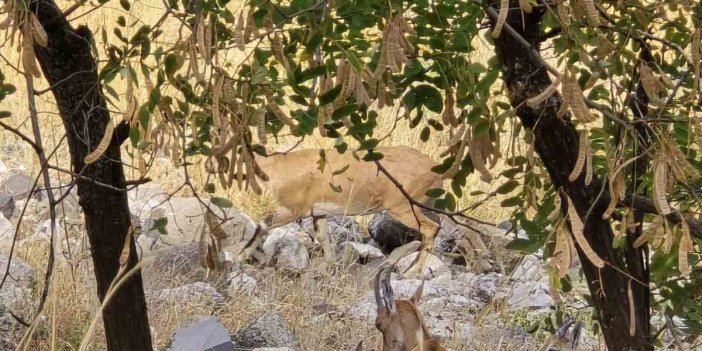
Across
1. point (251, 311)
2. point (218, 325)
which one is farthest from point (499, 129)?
point (251, 311)

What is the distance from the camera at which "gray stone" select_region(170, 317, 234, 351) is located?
12.2 feet

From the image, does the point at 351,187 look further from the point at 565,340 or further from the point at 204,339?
the point at 565,340

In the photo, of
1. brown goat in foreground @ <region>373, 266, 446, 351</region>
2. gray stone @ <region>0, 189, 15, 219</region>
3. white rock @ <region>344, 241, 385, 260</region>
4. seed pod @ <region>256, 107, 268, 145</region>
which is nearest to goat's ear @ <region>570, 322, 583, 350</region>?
brown goat in foreground @ <region>373, 266, 446, 351</region>

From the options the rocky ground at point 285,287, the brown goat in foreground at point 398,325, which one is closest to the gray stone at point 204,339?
the rocky ground at point 285,287

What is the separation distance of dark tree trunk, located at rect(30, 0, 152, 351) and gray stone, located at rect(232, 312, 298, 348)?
140 cm

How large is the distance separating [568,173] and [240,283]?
3.26 meters

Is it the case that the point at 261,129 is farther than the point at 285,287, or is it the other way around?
the point at 285,287

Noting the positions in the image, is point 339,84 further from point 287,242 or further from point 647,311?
point 287,242

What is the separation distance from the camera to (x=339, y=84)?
5.46 ft

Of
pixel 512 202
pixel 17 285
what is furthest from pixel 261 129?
pixel 17 285

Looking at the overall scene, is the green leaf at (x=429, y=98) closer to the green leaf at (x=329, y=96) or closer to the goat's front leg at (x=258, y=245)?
the green leaf at (x=329, y=96)

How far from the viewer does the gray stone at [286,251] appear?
20.8ft

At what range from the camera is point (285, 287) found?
5582mm

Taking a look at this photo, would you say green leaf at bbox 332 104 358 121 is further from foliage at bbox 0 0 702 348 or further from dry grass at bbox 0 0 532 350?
dry grass at bbox 0 0 532 350
